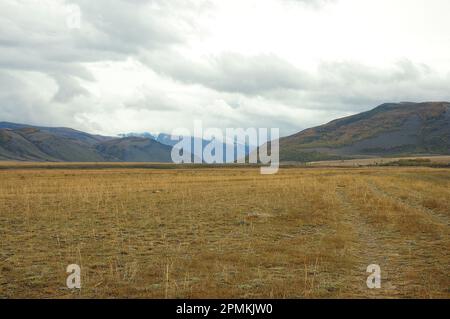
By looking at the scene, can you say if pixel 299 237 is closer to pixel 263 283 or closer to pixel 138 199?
pixel 263 283

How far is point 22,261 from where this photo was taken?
13359 millimetres

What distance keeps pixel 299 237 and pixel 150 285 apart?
28.3 ft

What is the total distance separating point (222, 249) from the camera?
1530 centimetres

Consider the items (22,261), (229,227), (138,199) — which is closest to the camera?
(22,261)

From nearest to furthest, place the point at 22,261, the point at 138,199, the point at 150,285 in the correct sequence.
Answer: the point at 150,285 < the point at 22,261 < the point at 138,199

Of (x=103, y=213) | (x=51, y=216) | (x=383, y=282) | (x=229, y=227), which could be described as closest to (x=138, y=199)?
(x=103, y=213)

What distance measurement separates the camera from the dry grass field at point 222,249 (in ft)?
35.2

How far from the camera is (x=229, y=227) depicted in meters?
20.1

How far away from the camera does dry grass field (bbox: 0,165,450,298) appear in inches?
422

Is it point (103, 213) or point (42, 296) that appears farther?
point (103, 213)
